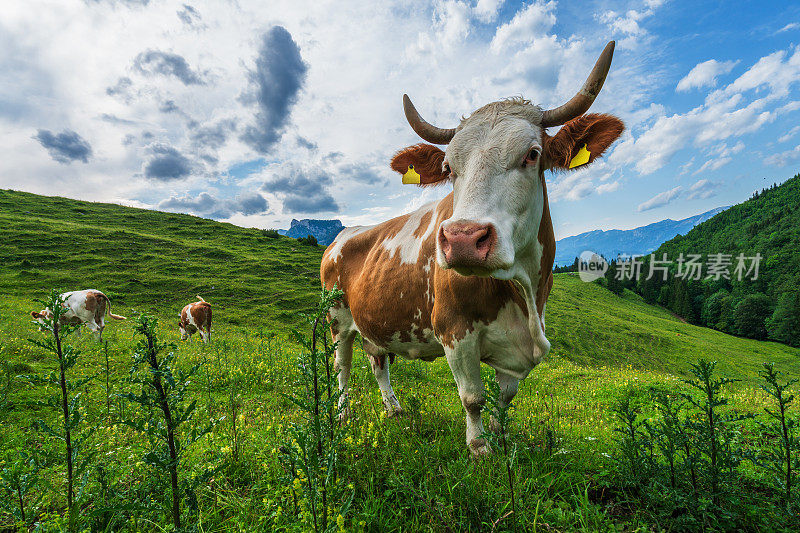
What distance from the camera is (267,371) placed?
7680 millimetres

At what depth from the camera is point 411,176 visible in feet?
14.4

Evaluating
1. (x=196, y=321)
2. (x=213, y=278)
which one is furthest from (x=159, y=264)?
(x=196, y=321)

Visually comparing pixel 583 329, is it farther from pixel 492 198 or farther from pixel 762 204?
pixel 762 204

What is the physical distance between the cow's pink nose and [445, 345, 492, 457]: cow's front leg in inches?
55.4

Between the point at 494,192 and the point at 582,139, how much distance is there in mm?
1162

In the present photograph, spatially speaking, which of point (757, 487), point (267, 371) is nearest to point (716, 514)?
point (757, 487)

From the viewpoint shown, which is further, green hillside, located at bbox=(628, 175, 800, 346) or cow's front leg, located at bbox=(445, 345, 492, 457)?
green hillside, located at bbox=(628, 175, 800, 346)

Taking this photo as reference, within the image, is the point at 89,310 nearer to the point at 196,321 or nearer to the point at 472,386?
the point at 196,321

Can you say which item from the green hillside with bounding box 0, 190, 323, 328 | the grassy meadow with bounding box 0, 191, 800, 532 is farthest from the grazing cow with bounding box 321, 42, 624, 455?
the green hillside with bounding box 0, 190, 323, 328

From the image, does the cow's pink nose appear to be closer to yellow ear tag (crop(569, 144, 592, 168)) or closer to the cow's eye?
the cow's eye

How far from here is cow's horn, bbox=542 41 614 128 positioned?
300cm

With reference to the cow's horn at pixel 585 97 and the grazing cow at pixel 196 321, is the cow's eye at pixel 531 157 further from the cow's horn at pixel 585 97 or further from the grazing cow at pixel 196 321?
the grazing cow at pixel 196 321

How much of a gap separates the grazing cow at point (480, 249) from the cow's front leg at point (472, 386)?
11 mm

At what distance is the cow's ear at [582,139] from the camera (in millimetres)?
3213
